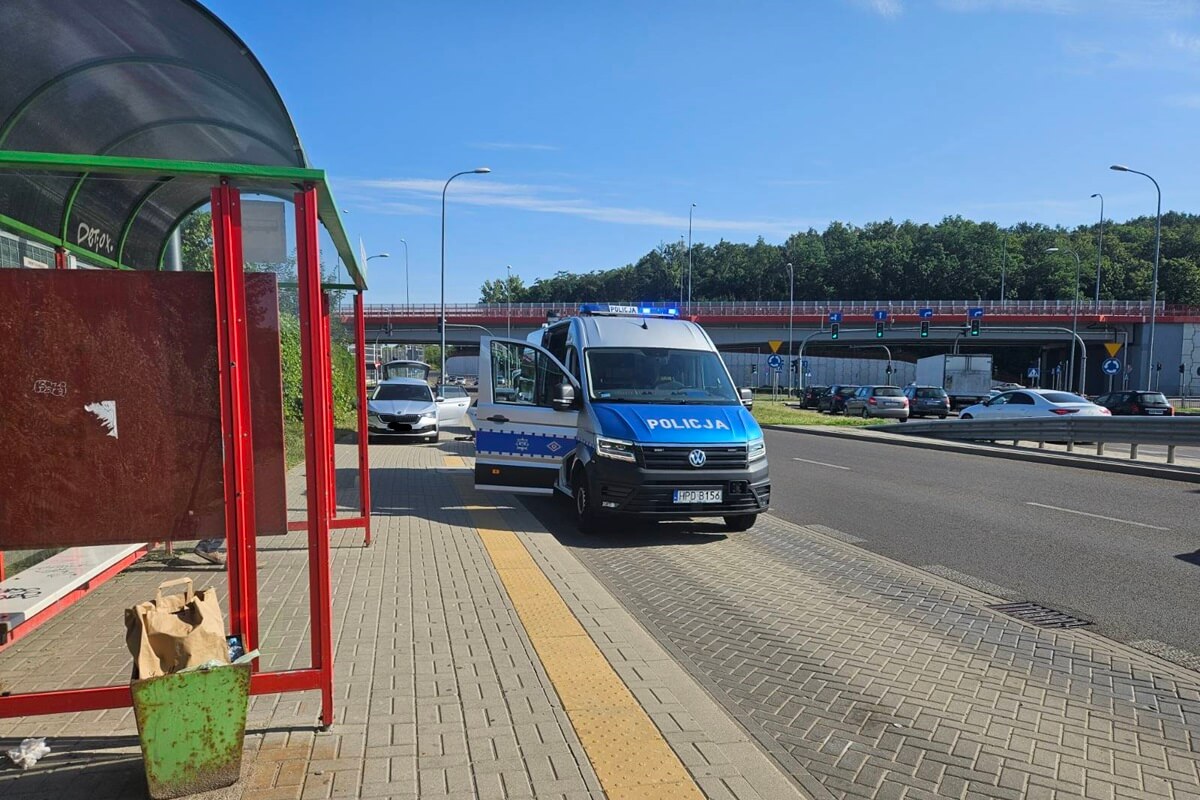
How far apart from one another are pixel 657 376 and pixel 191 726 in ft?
23.0

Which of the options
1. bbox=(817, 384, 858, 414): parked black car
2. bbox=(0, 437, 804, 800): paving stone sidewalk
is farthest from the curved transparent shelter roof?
bbox=(817, 384, 858, 414): parked black car

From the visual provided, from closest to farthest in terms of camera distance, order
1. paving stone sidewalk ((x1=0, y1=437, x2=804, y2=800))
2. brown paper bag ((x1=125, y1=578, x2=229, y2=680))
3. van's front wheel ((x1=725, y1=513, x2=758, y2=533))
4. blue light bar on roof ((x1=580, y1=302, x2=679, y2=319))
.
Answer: brown paper bag ((x1=125, y1=578, x2=229, y2=680)), paving stone sidewalk ((x1=0, y1=437, x2=804, y2=800)), van's front wheel ((x1=725, y1=513, x2=758, y2=533)), blue light bar on roof ((x1=580, y1=302, x2=679, y2=319))

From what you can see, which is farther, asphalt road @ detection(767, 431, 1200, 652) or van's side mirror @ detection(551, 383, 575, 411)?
van's side mirror @ detection(551, 383, 575, 411)

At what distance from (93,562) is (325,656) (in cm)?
245

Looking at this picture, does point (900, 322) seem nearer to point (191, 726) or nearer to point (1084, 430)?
point (1084, 430)

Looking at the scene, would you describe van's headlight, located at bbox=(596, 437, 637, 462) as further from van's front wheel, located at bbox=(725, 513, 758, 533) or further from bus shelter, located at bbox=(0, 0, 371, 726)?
bus shelter, located at bbox=(0, 0, 371, 726)

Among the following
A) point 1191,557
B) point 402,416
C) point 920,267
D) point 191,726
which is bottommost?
point 1191,557

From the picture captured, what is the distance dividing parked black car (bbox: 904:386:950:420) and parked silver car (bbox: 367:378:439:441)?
26.9 metres

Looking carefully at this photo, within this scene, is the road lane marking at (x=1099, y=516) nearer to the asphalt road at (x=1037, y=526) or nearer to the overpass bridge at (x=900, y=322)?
the asphalt road at (x=1037, y=526)

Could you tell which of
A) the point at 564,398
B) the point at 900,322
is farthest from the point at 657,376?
the point at 900,322

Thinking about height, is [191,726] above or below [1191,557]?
above

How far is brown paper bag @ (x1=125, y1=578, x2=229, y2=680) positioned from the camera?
306cm

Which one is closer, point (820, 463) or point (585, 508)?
point (585, 508)

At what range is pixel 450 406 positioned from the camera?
2388cm
